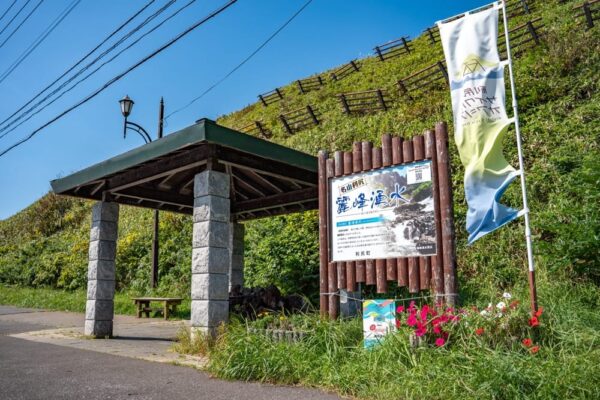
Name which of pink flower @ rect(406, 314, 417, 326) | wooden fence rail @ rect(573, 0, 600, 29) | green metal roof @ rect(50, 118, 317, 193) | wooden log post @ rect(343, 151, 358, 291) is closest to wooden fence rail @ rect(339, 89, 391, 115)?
wooden fence rail @ rect(573, 0, 600, 29)

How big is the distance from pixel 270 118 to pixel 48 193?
59.8ft

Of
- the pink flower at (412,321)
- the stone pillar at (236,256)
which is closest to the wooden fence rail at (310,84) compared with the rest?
the stone pillar at (236,256)

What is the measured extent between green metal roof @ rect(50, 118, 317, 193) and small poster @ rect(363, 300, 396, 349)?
3.38 m

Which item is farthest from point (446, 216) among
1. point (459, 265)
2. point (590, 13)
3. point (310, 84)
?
point (310, 84)

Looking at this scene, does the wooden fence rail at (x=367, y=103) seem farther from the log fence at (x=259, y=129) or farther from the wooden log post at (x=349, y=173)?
the wooden log post at (x=349, y=173)

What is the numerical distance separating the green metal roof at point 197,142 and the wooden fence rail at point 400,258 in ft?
3.43

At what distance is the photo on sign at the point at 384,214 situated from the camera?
6.32 m

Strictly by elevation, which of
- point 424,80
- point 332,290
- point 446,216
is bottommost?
point 332,290

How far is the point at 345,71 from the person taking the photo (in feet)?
102

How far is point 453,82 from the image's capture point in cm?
595

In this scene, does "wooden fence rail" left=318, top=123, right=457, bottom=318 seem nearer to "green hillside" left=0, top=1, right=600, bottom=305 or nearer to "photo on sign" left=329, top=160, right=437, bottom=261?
"photo on sign" left=329, top=160, right=437, bottom=261

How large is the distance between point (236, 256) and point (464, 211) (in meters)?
6.32

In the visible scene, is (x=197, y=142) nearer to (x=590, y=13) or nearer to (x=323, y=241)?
(x=323, y=241)

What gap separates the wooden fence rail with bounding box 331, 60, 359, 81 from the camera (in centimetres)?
3073
